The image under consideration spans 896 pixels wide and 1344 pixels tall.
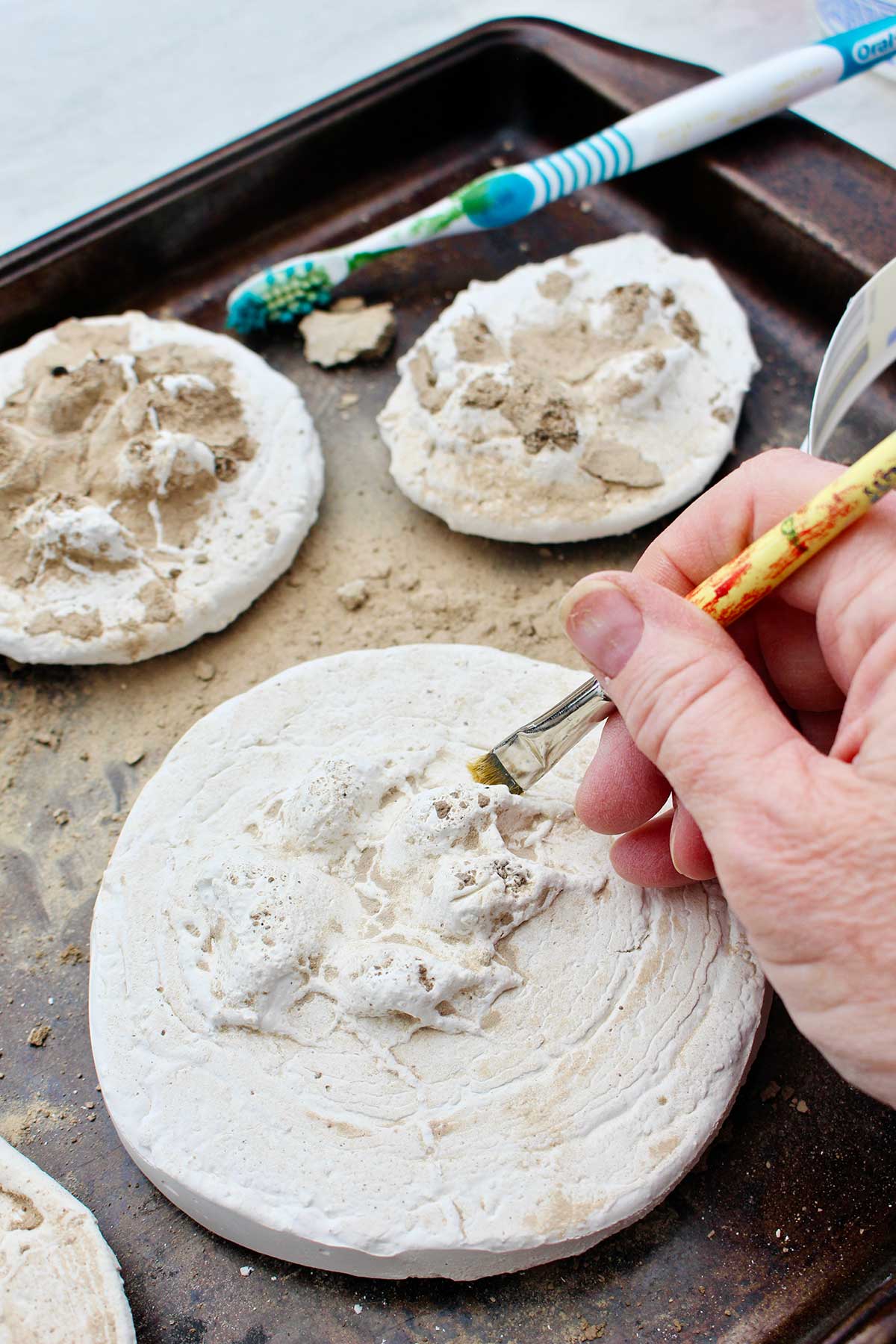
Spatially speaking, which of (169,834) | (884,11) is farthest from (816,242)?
(169,834)

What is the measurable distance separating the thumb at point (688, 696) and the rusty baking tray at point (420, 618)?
668 mm

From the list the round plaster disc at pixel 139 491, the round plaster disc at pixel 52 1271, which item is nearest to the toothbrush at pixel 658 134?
the round plaster disc at pixel 139 491

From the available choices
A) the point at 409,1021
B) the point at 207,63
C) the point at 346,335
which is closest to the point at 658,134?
the point at 346,335

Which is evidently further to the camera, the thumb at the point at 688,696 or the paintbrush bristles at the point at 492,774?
the paintbrush bristles at the point at 492,774

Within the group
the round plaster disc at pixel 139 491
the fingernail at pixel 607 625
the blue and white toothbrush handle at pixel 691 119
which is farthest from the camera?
the blue and white toothbrush handle at pixel 691 119

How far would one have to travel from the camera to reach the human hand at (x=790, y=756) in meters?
1.00

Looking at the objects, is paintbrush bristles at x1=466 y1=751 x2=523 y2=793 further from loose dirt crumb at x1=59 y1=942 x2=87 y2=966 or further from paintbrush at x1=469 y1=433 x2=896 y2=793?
loose dirt crumb at x1=59 y1=942 x2=87 y2=966

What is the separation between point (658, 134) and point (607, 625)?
1508 millimetres

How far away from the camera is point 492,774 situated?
4.85ft

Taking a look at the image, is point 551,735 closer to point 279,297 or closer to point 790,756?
point 790,756

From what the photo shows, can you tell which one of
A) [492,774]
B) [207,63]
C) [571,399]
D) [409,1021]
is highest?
[207,63]

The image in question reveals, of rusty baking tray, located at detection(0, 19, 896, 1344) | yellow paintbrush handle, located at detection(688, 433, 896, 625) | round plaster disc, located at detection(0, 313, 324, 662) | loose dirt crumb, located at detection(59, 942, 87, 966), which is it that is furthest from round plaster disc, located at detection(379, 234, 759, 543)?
loose dirt crumb, located at detection(59, 942, 87, 966)

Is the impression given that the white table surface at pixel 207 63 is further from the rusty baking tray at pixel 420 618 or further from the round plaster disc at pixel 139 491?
the round plaster disc at pixel 139 491

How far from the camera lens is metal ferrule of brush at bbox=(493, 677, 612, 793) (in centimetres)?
139
